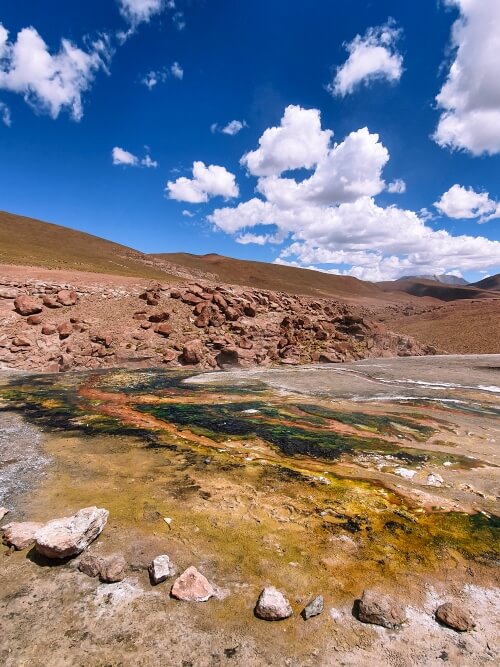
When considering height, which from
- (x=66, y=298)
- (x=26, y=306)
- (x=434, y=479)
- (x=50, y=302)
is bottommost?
(x=434, y=479)

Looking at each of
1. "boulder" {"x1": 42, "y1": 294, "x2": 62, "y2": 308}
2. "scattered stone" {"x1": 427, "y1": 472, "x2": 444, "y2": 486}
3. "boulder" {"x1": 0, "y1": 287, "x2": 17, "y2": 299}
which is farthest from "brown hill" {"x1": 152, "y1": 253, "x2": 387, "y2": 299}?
"scattered stone" {"x1": 427, "y1": 472, "x2": 444, "y2": 486}

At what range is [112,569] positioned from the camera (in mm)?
4371

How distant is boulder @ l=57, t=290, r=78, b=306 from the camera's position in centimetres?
2560

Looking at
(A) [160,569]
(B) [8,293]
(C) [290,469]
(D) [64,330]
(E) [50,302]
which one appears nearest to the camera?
(A) [160,569]

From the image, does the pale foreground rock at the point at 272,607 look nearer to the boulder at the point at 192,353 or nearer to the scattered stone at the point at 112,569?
the scattered stone at the point at 112,569

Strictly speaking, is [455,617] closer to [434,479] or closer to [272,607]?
[272,607]

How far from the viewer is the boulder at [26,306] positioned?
23.5m

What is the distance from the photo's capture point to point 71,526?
4.84 m

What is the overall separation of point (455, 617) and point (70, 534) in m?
4.15

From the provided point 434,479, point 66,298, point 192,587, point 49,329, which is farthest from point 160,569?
point 66,298

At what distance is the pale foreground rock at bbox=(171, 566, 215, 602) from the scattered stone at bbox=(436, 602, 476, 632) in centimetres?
226

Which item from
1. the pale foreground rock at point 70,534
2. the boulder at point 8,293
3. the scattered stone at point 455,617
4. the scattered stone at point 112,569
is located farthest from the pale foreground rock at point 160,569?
the boulder at point 8,293

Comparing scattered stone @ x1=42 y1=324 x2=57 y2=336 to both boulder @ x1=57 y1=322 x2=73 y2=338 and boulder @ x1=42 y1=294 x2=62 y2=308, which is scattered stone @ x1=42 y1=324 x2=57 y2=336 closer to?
boulder @ x1=57 y1=322 x2=73 y2=338

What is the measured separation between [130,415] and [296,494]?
6.49 m
